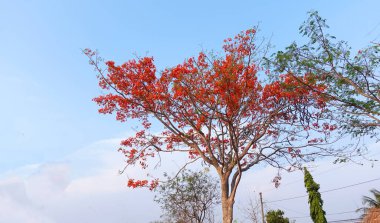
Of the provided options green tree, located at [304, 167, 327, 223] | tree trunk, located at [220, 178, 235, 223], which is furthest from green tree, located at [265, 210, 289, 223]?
tree trunk, located at [220, 178, 235, 223]

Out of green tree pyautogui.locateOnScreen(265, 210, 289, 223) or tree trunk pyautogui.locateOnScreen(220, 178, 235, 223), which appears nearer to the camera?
tree trunk pyautogui.locateOnScreen(220, 178, 235, 223)

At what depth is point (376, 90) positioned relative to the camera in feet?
28.4

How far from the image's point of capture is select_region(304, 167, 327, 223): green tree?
29.4 meters

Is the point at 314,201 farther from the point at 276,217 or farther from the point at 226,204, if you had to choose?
the point at 226,204

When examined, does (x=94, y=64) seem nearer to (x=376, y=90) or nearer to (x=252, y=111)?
(x=252, y=111)

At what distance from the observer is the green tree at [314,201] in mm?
29359

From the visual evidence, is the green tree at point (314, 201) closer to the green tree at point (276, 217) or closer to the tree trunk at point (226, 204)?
the green tree at point (276, 217)

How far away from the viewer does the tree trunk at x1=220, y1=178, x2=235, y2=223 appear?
1256 cm

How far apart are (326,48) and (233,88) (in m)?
3.82

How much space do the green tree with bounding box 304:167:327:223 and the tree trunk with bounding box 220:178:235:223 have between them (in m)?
18.3

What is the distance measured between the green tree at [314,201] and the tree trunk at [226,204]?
18298 mm

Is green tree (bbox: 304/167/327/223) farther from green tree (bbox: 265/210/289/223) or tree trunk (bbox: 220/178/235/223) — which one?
tree trunk (bbox: 220/178/235/223)

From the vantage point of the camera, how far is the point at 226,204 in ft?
41.6

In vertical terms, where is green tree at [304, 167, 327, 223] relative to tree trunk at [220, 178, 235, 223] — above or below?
above
